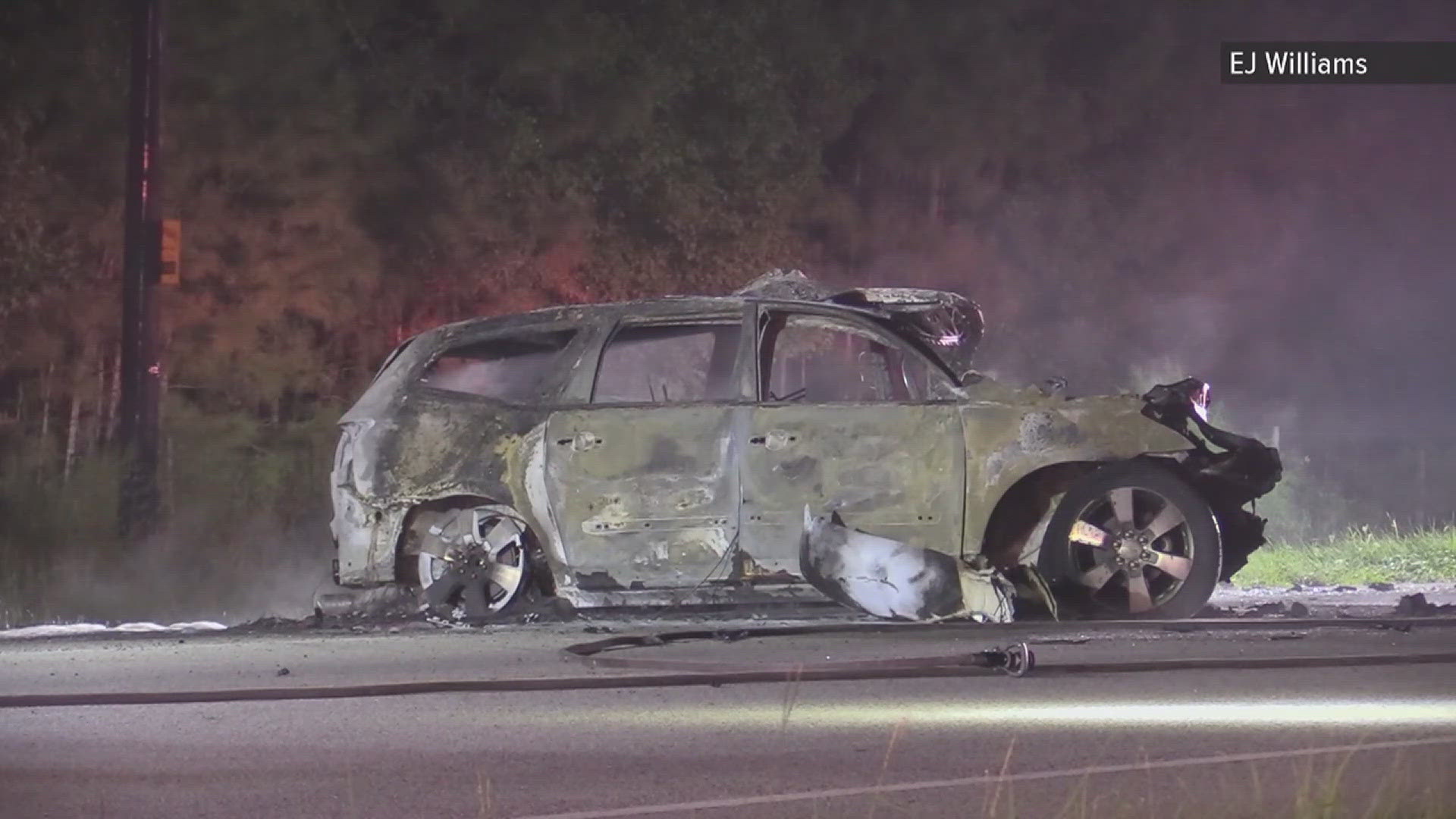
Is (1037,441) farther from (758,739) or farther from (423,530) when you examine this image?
(758,739)

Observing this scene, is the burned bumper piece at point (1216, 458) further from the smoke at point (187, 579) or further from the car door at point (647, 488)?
the smoke at point (187, 579)

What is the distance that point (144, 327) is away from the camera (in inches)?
628

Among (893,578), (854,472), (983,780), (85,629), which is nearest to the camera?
(983,780)

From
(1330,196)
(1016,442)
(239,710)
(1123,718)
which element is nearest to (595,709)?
(239,710)

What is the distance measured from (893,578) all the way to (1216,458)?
1.79m

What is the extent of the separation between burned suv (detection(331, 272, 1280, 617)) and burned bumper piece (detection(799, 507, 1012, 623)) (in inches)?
3.1

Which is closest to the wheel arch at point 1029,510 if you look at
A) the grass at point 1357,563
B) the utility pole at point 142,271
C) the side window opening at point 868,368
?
the side window opening at point 868,368

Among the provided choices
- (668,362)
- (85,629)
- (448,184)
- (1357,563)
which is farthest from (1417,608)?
(448,184)

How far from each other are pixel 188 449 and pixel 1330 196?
16.2 meters

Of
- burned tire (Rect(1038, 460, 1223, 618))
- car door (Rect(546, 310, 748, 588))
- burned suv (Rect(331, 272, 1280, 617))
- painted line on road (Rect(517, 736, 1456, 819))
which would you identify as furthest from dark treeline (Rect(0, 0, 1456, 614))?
painted line on road (Rect(517, 736, 1456, 819))

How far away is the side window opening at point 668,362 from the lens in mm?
10609

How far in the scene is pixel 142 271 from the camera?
16.0 m

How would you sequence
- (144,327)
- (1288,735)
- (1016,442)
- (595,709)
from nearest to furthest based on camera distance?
1. (1288,735)
2. (595,709)
3. (1016,442)
4. (144,327)

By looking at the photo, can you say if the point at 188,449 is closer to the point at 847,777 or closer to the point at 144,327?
the point at 144,327
